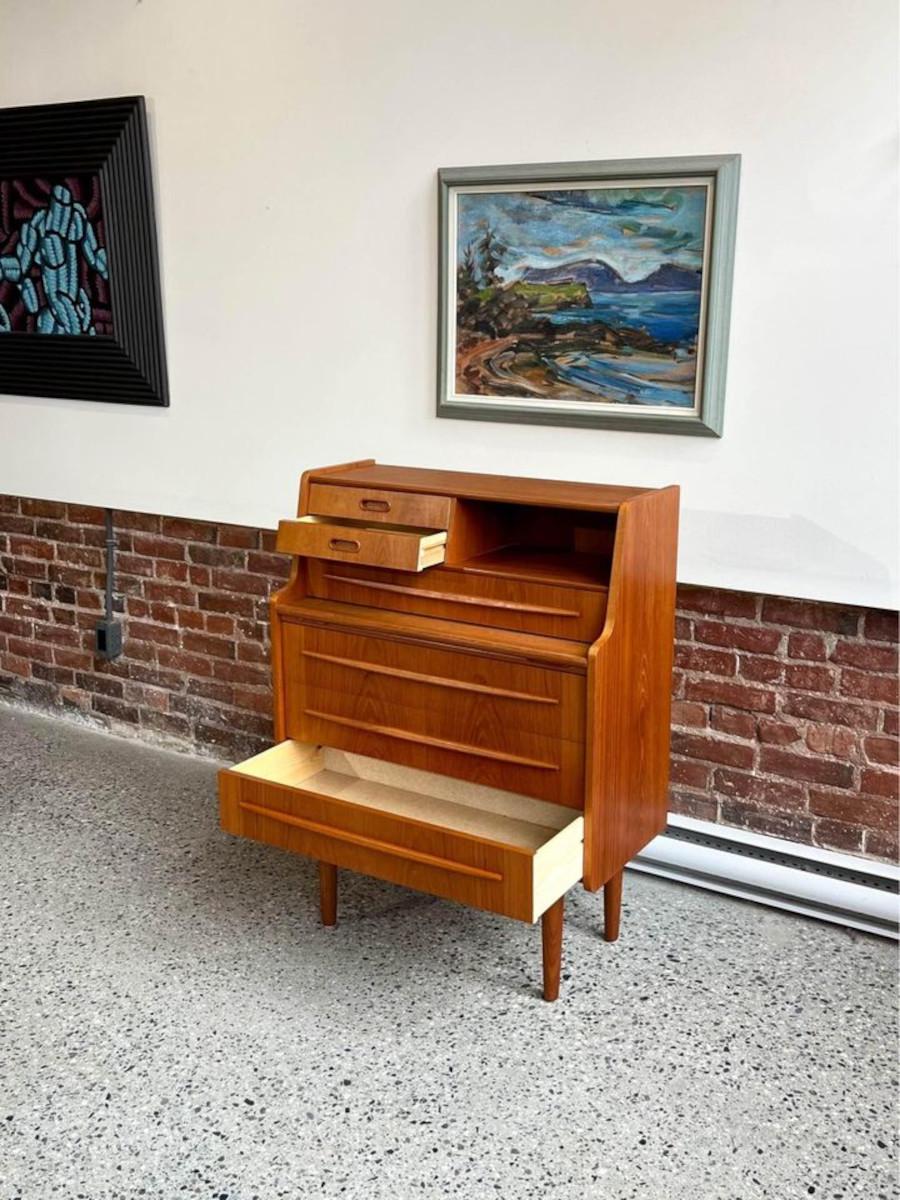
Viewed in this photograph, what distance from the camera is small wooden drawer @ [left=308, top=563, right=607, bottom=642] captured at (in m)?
2.30

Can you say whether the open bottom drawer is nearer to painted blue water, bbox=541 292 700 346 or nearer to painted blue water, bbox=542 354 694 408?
painted blue water, bbox=542 354 694 408

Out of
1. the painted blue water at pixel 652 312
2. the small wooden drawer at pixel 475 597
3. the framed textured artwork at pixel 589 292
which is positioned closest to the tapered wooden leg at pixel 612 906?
the small wooden drawer at pixel 475 597

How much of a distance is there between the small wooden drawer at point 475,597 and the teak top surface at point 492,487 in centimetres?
16

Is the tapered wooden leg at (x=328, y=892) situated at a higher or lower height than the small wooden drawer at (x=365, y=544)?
lower

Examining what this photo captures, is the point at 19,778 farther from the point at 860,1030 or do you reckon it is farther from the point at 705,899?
the point at 860,1030

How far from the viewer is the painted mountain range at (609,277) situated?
263cm

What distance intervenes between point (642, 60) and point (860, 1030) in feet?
6.95

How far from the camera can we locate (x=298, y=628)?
2578 millimetres

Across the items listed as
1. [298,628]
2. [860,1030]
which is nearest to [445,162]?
[298,628]

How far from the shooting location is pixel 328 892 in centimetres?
273

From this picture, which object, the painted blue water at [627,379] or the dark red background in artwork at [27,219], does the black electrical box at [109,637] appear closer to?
the dark red background in artwork at [27,219]

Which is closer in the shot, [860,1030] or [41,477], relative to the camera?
[860,1030]

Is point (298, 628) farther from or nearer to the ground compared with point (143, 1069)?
farther from the ground

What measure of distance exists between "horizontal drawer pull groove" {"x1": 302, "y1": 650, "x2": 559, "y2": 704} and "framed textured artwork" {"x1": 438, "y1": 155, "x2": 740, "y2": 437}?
0.79 m
